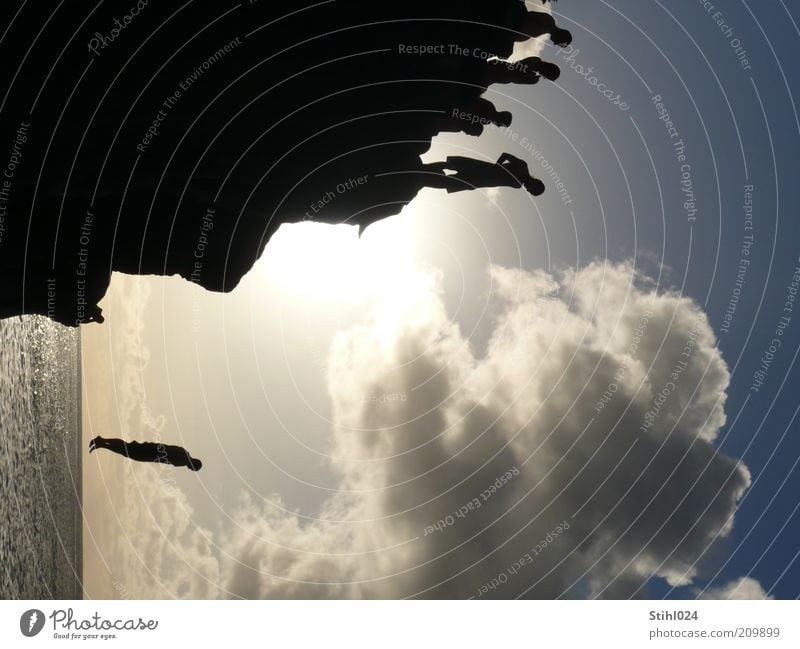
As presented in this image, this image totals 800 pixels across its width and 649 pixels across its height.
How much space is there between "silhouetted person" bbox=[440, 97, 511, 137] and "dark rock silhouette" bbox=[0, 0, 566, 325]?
0.04 metres

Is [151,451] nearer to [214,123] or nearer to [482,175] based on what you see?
[214,123]

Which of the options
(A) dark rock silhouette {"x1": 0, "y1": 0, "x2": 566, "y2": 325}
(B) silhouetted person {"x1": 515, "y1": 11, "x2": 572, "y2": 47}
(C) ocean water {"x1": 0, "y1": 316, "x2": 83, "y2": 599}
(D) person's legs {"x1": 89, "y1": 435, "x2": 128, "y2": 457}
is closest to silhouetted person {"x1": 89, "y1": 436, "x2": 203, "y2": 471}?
(D) person's legs {"x1": 89, "y1": 435, "x2": 128, "y2": 457}

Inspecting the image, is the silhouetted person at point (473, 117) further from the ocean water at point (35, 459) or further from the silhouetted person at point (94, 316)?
the ocean water at point (35, 459)

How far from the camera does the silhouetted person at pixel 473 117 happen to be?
13.8 m

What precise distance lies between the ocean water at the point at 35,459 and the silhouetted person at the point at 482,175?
1395 cm

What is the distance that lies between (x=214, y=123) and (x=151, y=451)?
7458mm

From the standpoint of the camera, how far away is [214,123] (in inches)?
504

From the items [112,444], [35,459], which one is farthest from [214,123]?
[35,459]

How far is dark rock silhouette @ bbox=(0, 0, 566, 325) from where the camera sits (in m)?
11.5

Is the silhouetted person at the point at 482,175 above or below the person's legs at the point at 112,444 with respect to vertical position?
above

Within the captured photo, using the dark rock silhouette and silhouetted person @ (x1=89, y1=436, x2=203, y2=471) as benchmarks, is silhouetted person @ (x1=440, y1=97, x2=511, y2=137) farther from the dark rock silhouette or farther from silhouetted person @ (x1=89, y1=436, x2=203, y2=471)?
silhouetted person @ (x1=89, y1=436, x2=203, y2=471)

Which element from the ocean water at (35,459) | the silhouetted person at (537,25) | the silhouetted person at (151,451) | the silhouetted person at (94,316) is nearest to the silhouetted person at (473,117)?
the silhouetted person at (537,25)
